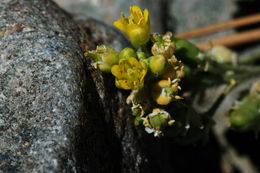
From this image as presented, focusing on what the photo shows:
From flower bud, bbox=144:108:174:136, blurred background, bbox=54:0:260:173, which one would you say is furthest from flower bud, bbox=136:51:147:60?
blurred background, bbox=54:0:260:173

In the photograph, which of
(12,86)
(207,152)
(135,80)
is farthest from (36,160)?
(207,152)

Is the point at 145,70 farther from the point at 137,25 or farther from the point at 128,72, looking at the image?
the point at 137,25

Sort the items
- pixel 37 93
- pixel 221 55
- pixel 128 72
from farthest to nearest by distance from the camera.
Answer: pixel 221 55
pixel 128 72
pixel 37 93

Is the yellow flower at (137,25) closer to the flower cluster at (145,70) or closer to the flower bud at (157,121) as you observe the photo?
the flower cluster at (145,70)

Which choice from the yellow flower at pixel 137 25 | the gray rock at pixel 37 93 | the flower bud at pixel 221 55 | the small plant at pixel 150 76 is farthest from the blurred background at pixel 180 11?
the gray rock at pixel 37 93

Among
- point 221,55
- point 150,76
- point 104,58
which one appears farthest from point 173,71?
point 221,55

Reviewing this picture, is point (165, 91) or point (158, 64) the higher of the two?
point (158, 64)

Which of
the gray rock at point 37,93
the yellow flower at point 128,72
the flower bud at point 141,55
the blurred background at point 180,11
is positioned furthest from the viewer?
the blurred background at point 180,11

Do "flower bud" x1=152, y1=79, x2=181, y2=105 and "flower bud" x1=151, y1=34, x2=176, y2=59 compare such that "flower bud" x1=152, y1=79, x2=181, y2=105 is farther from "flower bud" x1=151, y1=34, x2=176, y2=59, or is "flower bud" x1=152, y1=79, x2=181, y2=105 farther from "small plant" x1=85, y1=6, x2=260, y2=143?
"flower bud" x1=151, y1=34, x2=176, y2=59
